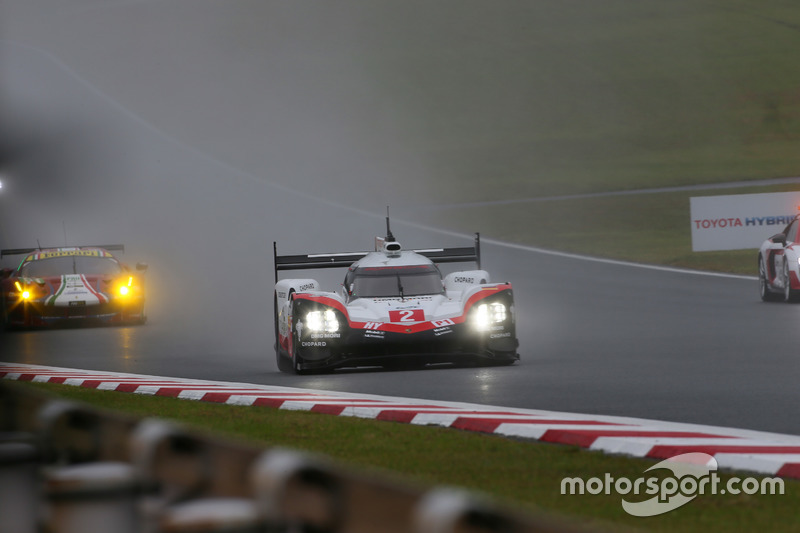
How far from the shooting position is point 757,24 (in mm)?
56812

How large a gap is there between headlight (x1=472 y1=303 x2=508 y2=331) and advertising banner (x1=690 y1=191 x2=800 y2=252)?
10104 millimetres

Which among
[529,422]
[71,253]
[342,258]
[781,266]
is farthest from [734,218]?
[529,422]

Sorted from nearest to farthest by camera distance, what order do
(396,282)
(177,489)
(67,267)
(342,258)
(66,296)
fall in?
(177,489) → (396,282) → (342,258) → (66,296) → (67,267)

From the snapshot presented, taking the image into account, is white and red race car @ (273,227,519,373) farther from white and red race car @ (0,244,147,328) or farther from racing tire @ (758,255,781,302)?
racing tire @ (758,255,781,302)

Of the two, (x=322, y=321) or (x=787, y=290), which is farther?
(x=787, y=290)

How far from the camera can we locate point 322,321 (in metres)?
11.9

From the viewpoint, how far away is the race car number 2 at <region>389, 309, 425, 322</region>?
1207 centimetres

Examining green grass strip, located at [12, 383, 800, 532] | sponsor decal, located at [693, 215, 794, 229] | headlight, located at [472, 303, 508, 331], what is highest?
sponsor decal, located at [693, 215, 794, 229]

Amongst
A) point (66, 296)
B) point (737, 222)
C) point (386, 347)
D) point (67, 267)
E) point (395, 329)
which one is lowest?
point (386, 347)

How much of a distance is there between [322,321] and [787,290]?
25.5 feet

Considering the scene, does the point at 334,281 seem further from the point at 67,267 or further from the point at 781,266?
the point at 781,266

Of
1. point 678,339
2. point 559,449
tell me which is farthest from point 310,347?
point 559,449

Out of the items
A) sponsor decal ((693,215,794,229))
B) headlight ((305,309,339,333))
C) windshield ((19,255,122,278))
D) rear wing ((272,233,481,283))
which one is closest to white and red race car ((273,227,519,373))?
headlight ((305,309,339,333))

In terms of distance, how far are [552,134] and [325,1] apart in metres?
18.2
